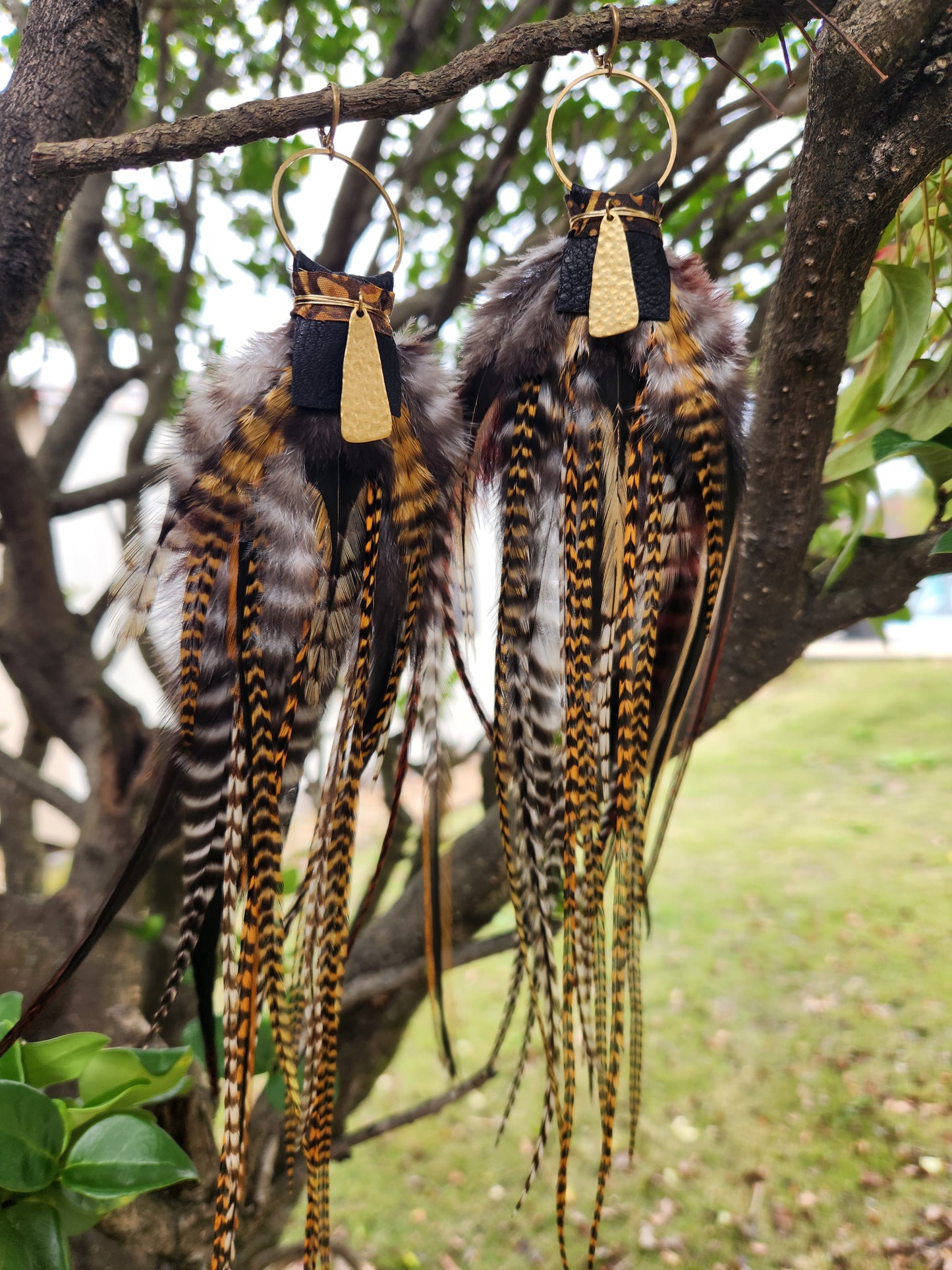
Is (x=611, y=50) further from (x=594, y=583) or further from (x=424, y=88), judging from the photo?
(x=594, y=583)

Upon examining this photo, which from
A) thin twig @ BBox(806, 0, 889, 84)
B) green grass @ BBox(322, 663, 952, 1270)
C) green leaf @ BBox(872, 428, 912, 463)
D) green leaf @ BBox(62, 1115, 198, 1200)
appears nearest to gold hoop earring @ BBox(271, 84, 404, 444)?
thin twig @ BBox(806, 0, 889, 84)

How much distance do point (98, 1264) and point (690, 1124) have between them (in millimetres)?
1258

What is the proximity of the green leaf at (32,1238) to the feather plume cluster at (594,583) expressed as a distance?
318 mm

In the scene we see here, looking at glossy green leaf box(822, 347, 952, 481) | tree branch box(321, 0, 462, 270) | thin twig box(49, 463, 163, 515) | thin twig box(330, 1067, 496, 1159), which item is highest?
tree branch box(321, 0, 462, 270)

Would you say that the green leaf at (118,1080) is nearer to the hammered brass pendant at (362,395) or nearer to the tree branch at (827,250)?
the hammered brass pendant at (362,395)

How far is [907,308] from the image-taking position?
23.8 inches

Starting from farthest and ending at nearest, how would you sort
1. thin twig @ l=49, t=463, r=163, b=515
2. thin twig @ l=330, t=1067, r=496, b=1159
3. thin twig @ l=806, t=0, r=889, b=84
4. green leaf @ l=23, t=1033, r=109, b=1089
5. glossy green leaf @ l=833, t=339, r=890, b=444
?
thin twig @ l=49, t=463, r=163, b=515 → thin twig @ l=330, t=1067, r=496, b=1159 → glossy green leaf @ l=833, t=339, r=890, b=444 → green leaf @ l=23, t=1033, r=109, b=1089 → thin twig @ l=806, t=0, r=889, b=84

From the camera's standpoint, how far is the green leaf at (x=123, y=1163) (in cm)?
52

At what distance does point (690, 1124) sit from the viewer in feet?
5.43

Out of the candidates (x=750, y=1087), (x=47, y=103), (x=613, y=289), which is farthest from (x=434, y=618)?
(x=750, y=1087)

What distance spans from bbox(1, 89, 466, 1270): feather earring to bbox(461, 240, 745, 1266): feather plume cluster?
6 centimetres

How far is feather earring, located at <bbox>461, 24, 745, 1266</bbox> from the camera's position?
0.54 metres

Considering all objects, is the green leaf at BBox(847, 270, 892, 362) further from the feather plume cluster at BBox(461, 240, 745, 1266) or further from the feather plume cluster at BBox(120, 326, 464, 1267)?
the feather plume cluster at BBox(120, 326, 464, 1267)

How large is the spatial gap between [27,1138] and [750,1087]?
5.37 feet
